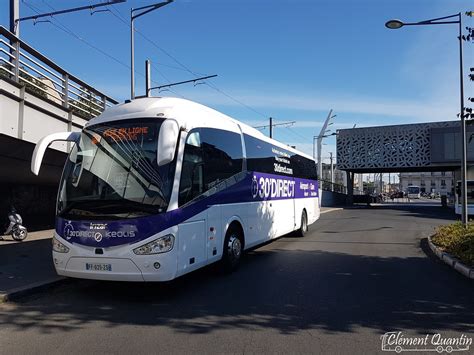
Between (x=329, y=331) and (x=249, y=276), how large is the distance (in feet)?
11.7

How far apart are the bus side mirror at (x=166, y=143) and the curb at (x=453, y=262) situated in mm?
6278

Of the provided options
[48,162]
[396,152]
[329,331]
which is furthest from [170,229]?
[396,152]

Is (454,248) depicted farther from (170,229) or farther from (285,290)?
(170,229)

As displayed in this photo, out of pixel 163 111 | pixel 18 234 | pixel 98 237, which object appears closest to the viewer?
pixel 98 237

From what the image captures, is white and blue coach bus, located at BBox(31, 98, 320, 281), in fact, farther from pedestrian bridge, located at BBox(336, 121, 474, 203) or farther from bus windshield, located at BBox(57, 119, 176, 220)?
pedestrian bridge, located at BBox(336, 121, 474, 203)

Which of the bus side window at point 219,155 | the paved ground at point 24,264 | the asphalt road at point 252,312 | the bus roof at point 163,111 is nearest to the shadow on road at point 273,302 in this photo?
the asphalt road at point 252,312

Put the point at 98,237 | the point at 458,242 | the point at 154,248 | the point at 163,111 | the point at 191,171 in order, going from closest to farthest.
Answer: the point at 154,248
the point at 98,237
the point at 163,111
the point at 191,171
the point at 458,242

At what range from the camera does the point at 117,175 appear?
7227mm

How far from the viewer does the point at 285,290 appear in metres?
7.75

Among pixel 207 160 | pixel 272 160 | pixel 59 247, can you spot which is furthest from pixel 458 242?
pixel 59 247

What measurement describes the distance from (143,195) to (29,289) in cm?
257

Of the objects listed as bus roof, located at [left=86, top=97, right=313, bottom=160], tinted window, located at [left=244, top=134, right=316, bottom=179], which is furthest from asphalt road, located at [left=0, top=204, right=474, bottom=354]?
bus roof, located at [left=86, top=97, right=313, bottom=160]

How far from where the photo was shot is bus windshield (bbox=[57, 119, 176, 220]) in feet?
23.2

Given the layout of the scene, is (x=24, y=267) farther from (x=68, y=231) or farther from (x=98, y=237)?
(x=98, y=237)
